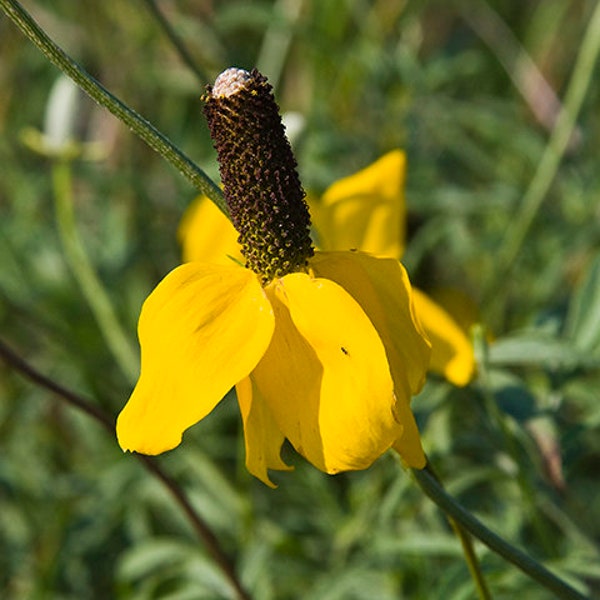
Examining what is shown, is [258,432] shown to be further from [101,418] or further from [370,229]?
[370,229]

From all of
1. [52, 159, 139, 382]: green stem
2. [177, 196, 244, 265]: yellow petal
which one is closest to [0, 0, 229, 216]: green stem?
[177, 196, 244, 265]: yellow petal

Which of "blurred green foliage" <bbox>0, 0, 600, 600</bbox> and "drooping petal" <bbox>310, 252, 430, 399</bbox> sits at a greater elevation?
"drooping petal" <bbox>310, 252, 430, 399</bbox>

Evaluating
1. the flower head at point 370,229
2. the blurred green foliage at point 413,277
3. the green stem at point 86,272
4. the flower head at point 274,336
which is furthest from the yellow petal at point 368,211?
the green stem at point 86,272

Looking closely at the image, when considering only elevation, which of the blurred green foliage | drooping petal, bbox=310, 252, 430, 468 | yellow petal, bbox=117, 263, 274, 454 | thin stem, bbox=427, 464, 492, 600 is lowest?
the blurred green foliage

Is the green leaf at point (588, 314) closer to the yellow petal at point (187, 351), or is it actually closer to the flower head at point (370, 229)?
the flower head at point (370, 229)

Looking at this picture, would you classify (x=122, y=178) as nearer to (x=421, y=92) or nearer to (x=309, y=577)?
(x=421, y=92)

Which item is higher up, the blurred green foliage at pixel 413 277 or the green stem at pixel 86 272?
the green stem at pixel 86 272

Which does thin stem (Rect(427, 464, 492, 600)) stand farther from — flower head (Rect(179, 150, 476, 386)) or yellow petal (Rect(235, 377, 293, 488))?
flower head (Rect(179, 150, 476, 386))
